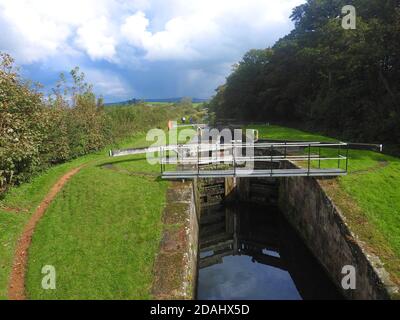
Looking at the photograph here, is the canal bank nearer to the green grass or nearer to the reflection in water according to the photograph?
the reflection in water

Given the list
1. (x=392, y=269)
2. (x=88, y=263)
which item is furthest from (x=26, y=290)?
(x=392, y=269)

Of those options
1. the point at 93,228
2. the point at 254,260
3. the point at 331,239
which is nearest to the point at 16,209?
the point at 93,228

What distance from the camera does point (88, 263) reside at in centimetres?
1002

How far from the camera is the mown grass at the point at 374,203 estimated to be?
10.4m

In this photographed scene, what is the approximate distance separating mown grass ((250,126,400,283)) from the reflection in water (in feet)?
9.05

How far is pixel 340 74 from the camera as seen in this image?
33594 millimetres

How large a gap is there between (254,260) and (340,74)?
25765 millimetres

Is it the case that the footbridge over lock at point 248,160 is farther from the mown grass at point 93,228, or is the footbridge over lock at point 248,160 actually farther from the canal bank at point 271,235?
the mown grass at point 93,228

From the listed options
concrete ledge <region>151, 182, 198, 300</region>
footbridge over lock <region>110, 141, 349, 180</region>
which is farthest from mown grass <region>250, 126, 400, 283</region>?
concrete ledge <region>151, 182, 198, 300</region>

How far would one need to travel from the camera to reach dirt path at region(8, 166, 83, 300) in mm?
9078

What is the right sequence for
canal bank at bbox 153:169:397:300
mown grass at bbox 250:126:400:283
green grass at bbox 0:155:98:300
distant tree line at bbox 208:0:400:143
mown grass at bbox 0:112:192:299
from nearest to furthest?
mown grass at bbox 0:112:192:299 < canal bank at bbox 153:169:397:300 < green grass at bbox 0:155:98:300 < mown grass at bbox 250:126:400:283 < distant tree line at bbox 208:0:400:143

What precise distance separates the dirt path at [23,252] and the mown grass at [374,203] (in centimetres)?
1094

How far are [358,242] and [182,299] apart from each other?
247 inches
